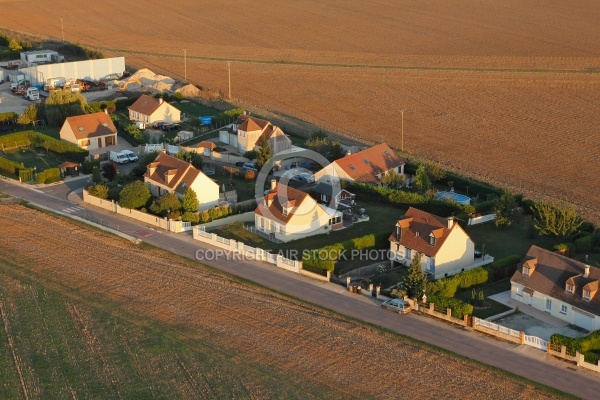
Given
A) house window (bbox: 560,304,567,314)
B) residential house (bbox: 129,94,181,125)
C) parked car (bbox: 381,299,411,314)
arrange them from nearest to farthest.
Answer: house window (bbox: 560,304,567,314) → parked car (bbox: 381,299,411,314) → residential house (bbox: 129,94,181,125)


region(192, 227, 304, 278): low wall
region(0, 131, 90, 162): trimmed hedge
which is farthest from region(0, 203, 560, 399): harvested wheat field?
region(0, 131, 90, 162): trimmed hedge

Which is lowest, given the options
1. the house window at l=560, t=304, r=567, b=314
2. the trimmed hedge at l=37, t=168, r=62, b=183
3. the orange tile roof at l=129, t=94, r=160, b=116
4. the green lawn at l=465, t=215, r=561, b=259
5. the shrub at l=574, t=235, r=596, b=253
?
the trimmed hedge at l=37, t=168, r=62, b=183

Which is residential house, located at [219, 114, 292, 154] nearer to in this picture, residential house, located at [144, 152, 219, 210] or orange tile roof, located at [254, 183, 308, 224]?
residential house, located at [144, 152, 219, 210]

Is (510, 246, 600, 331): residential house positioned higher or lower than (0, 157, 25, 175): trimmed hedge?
higher

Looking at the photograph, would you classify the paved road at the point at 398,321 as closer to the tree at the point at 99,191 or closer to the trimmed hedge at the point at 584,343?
the trimmed hedge at the point at 584,343

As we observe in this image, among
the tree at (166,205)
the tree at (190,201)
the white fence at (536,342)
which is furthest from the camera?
the tree at (190,201)

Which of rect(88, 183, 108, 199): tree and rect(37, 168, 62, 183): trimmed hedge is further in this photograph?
rect(37, 168, 62, 183): trimmed hedge

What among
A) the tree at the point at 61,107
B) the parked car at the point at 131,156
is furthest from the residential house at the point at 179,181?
the tree at the point at 61,107

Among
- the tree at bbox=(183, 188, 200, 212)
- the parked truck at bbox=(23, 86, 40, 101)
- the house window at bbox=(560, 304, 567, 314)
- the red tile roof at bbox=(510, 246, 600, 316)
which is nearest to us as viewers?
the red tile roof at bbox=(510, 246, 600, 316)
